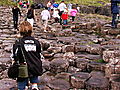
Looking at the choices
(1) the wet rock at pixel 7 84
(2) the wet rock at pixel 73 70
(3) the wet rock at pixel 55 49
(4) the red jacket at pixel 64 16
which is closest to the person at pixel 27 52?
(1) the wet rock at pixel 7 84

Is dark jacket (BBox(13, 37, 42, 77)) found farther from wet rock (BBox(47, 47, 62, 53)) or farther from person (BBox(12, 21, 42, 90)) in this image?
wet rock (BBox(47, 47, 62, 53))

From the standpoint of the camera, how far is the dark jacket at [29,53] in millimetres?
4164

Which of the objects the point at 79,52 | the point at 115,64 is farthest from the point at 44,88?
the point at 79,52

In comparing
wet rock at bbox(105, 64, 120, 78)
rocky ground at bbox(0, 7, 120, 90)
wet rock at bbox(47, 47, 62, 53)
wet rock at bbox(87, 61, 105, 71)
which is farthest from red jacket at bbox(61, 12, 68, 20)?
wet rock at bbox(105, 64, 120, 78)

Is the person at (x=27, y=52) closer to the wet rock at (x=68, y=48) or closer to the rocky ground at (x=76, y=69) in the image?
the rocky ground at (x=76, y=69)

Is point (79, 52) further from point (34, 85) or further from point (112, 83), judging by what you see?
point (34, 85)

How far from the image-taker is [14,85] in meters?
5.10

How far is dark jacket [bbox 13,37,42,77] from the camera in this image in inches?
164

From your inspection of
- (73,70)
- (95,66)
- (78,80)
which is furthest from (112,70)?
(73,70)

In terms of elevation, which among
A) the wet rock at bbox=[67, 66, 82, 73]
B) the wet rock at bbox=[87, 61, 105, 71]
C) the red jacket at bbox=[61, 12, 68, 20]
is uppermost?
the red jacket at bbox=[61, 12, 68, 20]

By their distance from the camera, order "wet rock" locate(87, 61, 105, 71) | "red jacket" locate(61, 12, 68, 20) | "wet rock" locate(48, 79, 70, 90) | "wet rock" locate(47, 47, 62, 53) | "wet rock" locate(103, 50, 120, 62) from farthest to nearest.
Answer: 1. "red jacket" locate(61, 12, 68, 20)
2. "wet rock" locate(47, 47, 62, 53)
3. "wet rock" locate(103, 50, 120, 62)
4. "wet rock" locate(87, 61, 105, 71)
5. "wet rock" locate(48, 79, 70, 90)

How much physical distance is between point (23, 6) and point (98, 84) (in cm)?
2637

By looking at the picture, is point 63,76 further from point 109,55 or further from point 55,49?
point 55,49

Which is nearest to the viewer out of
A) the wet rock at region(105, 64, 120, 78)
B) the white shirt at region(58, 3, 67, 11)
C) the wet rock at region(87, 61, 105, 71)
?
the wet rock at region(105, 64, 120, 78)
